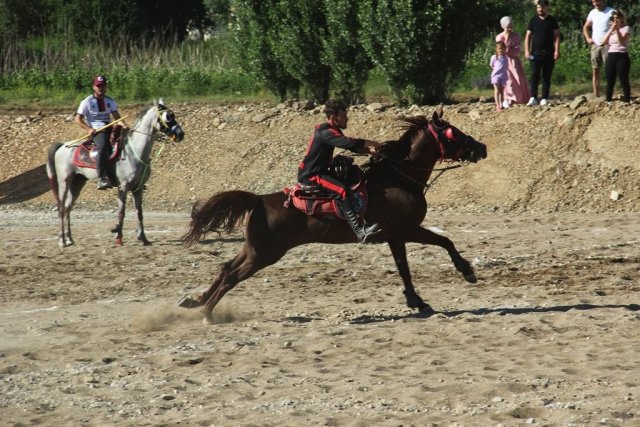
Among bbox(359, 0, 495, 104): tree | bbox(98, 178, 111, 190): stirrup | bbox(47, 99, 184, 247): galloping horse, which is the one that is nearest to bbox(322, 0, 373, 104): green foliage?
bbox(359, 0, 495, 104): tree

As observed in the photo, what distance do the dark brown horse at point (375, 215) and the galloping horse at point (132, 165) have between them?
20.7 ft

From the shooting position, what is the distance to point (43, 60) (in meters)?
41.2

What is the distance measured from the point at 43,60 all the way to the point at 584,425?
3501 cm

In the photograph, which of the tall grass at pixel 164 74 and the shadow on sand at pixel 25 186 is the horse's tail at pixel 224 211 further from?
the tall grass at pixel 164 74

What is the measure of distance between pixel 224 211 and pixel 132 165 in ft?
23.1

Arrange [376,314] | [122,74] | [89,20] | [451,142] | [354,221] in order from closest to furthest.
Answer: [354,221] → [451,142] → [376,314] → [122,74] → [89,20]

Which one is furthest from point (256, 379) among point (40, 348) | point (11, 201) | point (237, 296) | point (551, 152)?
point (11, 201)

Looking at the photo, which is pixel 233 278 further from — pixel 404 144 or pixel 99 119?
pixel 99 119

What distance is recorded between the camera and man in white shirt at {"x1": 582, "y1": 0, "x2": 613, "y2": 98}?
75.4ft

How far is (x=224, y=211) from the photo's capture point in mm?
12852

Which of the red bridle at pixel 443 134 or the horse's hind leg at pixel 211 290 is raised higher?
the red bridle at pixel 443 134

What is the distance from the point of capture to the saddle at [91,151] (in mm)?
19609

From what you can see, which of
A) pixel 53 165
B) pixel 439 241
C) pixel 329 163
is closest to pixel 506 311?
pixel 439 241

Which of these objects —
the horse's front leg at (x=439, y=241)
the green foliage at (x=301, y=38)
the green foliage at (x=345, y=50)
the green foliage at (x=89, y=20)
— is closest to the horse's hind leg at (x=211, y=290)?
the horse's front leg at (x=439, y=241)
